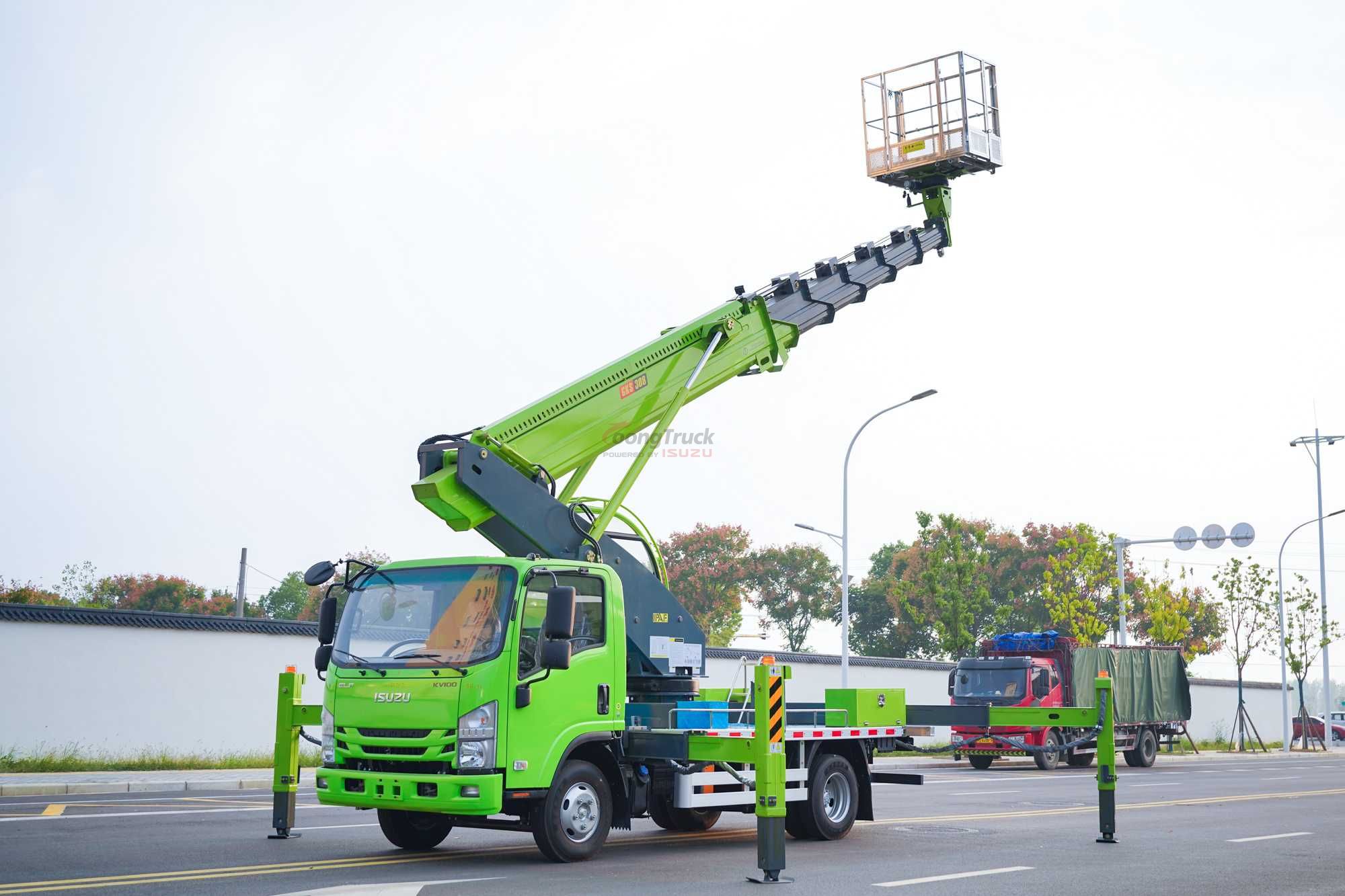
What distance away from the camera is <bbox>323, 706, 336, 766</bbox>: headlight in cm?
1127

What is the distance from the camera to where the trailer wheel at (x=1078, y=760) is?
33.8m

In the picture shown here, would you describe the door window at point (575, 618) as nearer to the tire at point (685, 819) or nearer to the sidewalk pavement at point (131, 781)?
the tire at point (685, 819)

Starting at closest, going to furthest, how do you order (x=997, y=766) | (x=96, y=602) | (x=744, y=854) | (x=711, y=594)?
(x=744, y=854) < (x=997, y=766) < (x=96, y=602) < (x=711, y=594)

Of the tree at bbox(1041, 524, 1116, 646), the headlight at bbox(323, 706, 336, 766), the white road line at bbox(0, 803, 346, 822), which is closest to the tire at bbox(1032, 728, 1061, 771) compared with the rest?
the tree at bbox(1041, 524, 1116, 646)

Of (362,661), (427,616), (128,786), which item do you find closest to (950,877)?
(427,616)

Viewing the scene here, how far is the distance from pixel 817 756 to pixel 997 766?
2167 cm

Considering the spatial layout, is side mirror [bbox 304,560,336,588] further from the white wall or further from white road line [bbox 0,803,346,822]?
the white wall

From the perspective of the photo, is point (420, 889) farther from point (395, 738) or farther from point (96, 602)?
point (96, 602)

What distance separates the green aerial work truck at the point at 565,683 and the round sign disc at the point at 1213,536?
2915 cm

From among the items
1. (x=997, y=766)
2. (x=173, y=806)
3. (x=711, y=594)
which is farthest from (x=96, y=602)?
(x=173, y=806)

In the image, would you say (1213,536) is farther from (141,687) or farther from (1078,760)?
(141,687)

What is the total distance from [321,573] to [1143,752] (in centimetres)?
2866

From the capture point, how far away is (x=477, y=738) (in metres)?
10.5

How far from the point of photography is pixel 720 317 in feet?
47.6
